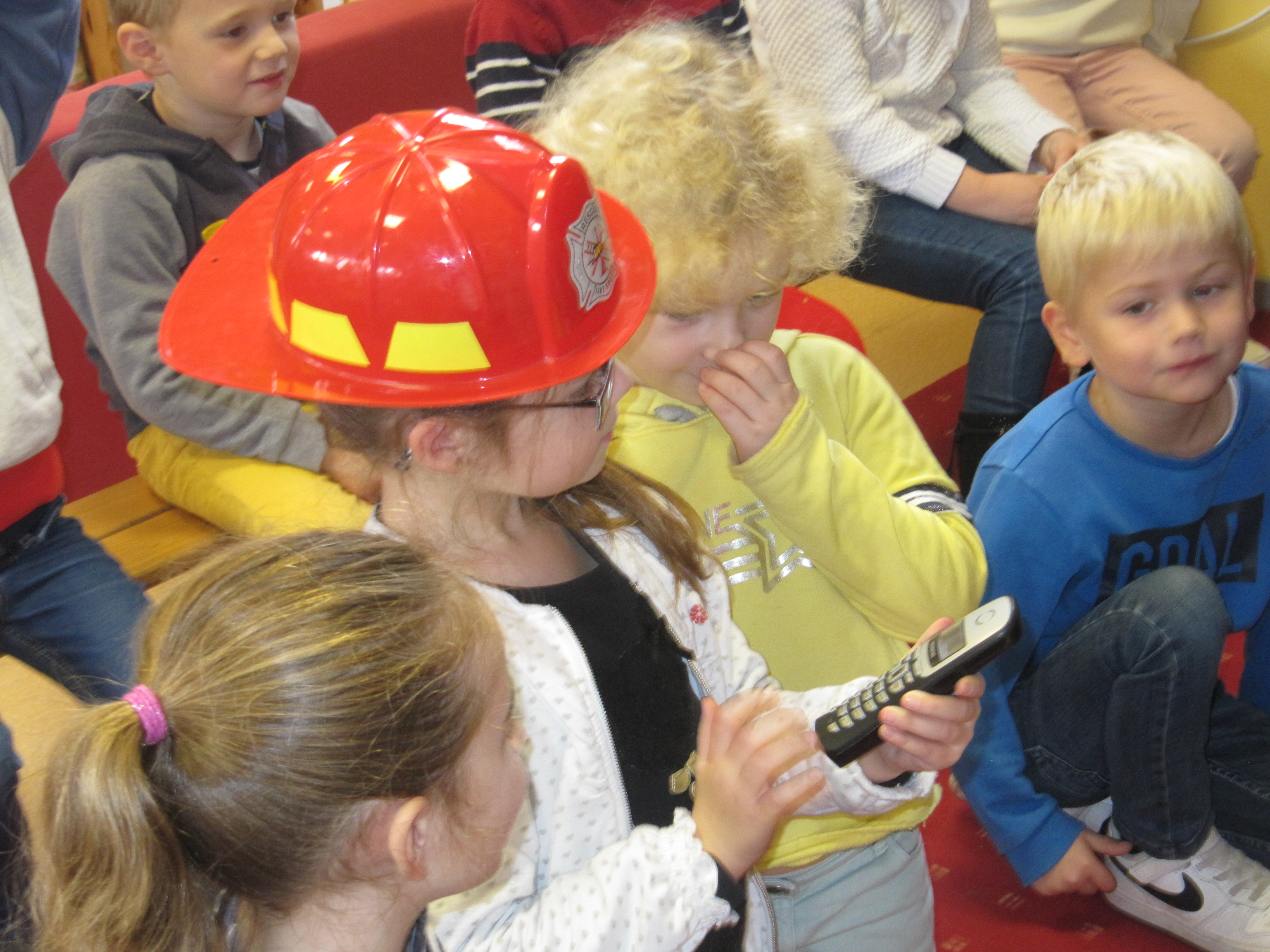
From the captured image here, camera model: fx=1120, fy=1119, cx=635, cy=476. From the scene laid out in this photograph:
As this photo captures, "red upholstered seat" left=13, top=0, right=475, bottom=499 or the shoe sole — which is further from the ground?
"red upholstered seat" left=13, top=0, right=475, bottom=499

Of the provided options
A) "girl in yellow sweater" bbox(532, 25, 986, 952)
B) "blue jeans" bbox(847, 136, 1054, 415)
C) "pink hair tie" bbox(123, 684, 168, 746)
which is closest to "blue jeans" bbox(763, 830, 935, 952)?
"girl in yellow sweater" bbox(532, 25, 986, 952)

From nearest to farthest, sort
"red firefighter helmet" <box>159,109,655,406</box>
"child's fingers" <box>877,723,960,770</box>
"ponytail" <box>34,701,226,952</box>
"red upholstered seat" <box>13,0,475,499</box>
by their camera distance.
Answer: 1. "ponytail" <box>34,701,226,952</box>
2. "red firefighter helmet" <box>159,109,655,406</box>
3. "child's fingers" <box>877,723,960,770</box>
4. "red upholstered seat" <box>13,0,475,499</box>

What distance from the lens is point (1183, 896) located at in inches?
48.8

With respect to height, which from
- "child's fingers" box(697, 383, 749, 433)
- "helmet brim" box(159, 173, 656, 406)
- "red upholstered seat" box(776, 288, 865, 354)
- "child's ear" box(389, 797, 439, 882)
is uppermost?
"helmet brim" box(159, 173, 656, 406)

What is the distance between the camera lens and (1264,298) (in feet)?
8.62

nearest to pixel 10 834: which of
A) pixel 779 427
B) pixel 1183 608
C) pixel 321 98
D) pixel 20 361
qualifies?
pixel 20 361

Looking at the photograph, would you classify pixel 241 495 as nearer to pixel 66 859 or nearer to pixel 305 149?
pixel 305 149

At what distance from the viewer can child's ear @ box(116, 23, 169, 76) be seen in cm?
151

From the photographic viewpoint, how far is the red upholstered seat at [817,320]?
4.55ft

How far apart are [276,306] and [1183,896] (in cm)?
113

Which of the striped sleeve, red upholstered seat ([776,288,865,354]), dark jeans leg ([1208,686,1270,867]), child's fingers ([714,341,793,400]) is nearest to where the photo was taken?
child's fingers ([714,341,793,400])

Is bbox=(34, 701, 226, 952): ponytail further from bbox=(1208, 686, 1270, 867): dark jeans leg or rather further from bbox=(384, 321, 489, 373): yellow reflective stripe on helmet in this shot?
bbox=(1208, 686, 1270, 867): dark jeans leg

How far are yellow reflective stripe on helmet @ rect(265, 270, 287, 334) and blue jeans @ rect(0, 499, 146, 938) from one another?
61 cm

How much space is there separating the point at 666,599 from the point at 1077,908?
0.77 m
